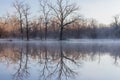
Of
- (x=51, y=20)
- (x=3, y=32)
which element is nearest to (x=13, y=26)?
(x=3, y=32)

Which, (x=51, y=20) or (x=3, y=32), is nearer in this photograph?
(x=51, y=20)

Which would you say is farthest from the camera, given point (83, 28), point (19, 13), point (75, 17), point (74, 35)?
point (83, 28)

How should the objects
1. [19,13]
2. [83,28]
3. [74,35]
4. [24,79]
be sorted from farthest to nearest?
[83,28] → [74,35] → [19,13] → [24,79]

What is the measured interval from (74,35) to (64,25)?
15.2 meters

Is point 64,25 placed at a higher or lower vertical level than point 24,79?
higher

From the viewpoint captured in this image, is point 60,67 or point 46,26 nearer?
point 60,67

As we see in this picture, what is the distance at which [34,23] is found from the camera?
51.7m

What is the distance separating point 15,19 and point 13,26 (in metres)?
4.68

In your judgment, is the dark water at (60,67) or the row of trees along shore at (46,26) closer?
the dark water at (60,67)

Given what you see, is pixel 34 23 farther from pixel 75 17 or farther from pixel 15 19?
pixel 75 17

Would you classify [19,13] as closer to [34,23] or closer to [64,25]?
[34,23]

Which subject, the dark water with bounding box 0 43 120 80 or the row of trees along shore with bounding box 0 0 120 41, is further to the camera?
the row of trees along shore with bounding box 0 0 120 41

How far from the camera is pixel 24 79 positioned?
5352 millimetres

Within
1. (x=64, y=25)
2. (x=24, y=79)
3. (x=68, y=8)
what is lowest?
(x=24, y=79)
